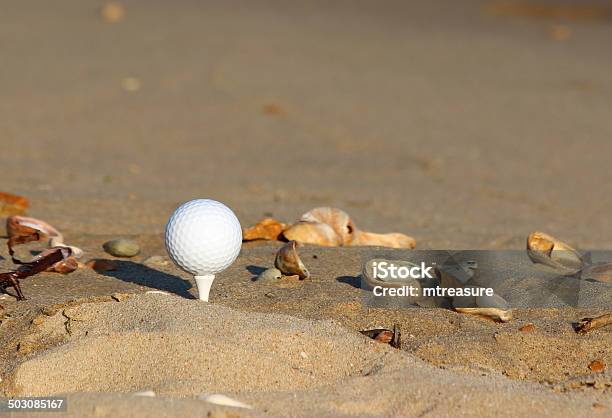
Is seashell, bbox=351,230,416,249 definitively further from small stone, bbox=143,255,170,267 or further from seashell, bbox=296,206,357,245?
small stone, bbox=143,255,170,267

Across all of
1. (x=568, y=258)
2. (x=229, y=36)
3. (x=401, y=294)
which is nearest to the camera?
(x=401, y=294)

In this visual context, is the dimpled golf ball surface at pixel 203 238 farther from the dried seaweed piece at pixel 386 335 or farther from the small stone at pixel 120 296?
the dried seaweed piece at pixel 386 335

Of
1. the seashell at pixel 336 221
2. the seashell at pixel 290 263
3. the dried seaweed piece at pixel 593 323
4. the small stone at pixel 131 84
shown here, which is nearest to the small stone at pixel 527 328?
the dried seaweed piece at pixel 593 323

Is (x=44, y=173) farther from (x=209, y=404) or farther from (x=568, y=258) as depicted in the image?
(x=209, y=404)

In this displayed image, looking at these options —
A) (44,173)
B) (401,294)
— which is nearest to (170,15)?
(44,173)

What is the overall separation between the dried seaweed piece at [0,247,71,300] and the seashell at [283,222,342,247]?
968 millimetres

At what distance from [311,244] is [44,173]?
8.43 feet

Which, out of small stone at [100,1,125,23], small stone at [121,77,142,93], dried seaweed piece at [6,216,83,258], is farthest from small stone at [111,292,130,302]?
small stone at [100,1,125,23]

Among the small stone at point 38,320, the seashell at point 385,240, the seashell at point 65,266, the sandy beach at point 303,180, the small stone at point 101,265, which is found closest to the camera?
the sandy beach at point 303,180

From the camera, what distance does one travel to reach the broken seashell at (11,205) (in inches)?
186

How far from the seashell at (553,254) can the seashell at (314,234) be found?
824 millimetres

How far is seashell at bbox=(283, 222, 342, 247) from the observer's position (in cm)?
426

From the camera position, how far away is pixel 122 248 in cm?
415

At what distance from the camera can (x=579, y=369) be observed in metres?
2.98
